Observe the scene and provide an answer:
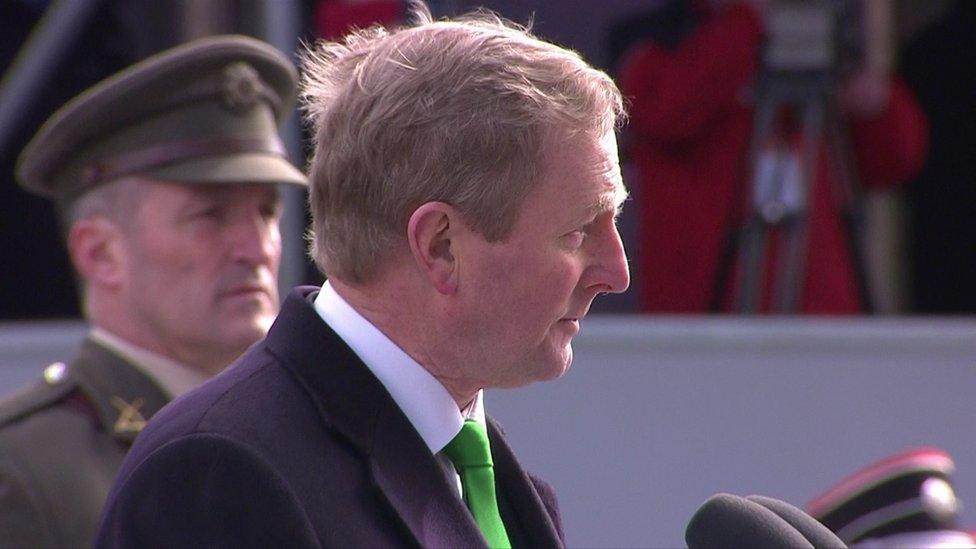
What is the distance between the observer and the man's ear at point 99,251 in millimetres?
2645

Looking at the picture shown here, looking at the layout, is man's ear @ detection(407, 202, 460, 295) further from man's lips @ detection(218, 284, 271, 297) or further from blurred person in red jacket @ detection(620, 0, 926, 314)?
blurred person in red jacket @ detection(620, 0, 926, 314)

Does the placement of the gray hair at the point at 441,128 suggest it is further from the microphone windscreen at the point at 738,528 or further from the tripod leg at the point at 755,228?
the tripod leg at the point at 755,228

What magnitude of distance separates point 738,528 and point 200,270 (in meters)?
1.53

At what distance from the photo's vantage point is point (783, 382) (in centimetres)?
353

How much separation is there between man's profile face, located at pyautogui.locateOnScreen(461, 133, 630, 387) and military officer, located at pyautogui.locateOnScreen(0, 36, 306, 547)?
929mm

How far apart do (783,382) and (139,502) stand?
7.59 feet

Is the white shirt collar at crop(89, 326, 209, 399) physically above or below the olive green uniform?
above

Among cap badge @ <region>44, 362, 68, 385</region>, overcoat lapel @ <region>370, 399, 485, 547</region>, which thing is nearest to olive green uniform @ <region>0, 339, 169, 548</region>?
cap badge @ <region>44, 362, 68, 385</region>

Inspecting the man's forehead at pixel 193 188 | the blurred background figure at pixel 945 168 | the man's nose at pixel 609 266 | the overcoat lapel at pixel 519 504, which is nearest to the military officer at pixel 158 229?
the man's forehead at pixel 193 188

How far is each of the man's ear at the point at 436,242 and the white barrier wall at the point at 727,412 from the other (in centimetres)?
205

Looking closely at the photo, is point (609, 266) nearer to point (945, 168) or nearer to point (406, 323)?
point (406, 323)

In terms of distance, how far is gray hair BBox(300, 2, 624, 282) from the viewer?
1.52 metres

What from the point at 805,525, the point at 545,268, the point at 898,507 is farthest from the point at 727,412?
the point at 805,525

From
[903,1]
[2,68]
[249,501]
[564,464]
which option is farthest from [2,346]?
[249,501]
